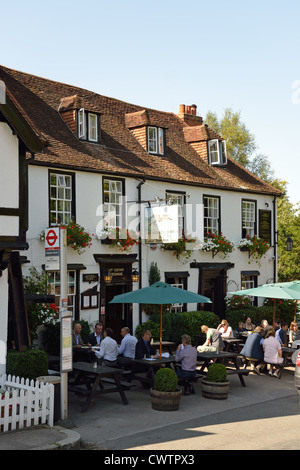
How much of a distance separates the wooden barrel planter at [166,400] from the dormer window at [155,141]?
12.2m

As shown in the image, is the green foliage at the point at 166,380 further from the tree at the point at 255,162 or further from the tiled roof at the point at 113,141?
the tree at the point at 255,162

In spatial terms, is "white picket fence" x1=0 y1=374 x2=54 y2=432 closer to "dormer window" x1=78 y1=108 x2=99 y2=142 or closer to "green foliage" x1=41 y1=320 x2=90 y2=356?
"green foliage" x1=41 y1=320 x2=90 y2=356

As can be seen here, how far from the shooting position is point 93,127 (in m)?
19.2

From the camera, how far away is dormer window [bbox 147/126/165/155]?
2138 centimetres

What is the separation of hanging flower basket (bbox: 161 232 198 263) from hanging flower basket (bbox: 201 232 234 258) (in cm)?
56

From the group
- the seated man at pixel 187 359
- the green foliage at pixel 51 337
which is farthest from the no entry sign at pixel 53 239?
the green foliage at pixel 51 337

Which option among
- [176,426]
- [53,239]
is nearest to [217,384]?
[176,426]

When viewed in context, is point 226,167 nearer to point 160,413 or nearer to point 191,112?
point 191,112

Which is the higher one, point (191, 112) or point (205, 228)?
point (191, 112)

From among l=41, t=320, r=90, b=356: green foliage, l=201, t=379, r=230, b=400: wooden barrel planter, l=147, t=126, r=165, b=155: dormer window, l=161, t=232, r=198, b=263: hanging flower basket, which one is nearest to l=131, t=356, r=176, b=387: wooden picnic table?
l=201, t=379, r=230, b=400: wooden barrel planter

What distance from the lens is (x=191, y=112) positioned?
26.5 m

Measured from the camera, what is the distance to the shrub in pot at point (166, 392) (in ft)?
35.7

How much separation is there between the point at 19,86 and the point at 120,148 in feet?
13.7

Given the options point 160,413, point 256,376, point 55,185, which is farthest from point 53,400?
point 55,185
